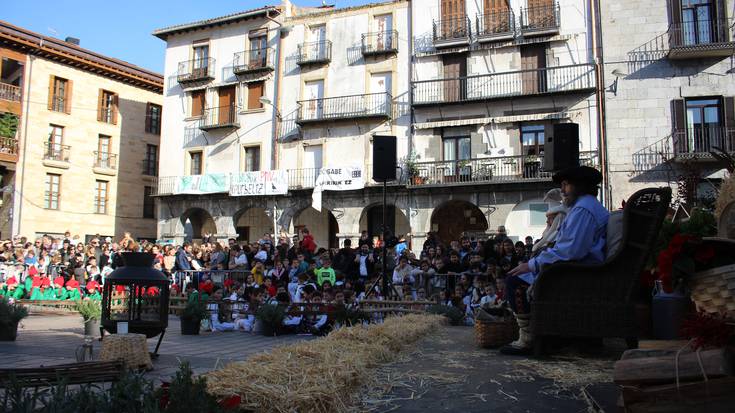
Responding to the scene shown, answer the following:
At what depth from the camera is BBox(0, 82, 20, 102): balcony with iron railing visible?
27.9 meters

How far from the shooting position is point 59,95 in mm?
30141


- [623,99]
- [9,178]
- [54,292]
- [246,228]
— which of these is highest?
[623,99]

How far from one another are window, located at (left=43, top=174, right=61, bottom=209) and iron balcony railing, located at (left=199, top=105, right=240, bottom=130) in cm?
885

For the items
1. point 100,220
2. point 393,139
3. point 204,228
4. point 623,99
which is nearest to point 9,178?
point 100,220

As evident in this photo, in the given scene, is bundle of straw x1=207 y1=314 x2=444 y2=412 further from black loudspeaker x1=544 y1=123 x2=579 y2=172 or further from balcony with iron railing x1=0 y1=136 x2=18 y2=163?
balcony with iron railing x1=0 y1=136 x2=18 y2=163

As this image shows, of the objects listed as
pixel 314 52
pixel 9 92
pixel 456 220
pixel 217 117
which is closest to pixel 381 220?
pixel 456 220

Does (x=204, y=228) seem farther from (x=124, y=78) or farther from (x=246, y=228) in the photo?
(x=124, y=78)

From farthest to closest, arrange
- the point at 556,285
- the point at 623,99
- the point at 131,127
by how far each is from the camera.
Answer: the point at 131,127
the point at 623,99
the point at 556,285

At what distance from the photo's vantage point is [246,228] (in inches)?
1109

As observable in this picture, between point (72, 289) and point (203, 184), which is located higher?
point (203, 184)

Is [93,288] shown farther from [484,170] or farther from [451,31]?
[451,31]

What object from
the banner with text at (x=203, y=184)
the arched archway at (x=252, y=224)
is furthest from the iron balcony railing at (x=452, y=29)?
the arched archway at (x=252, y=224)

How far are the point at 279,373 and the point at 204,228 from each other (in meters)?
27.7

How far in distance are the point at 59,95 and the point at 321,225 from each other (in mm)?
16364
